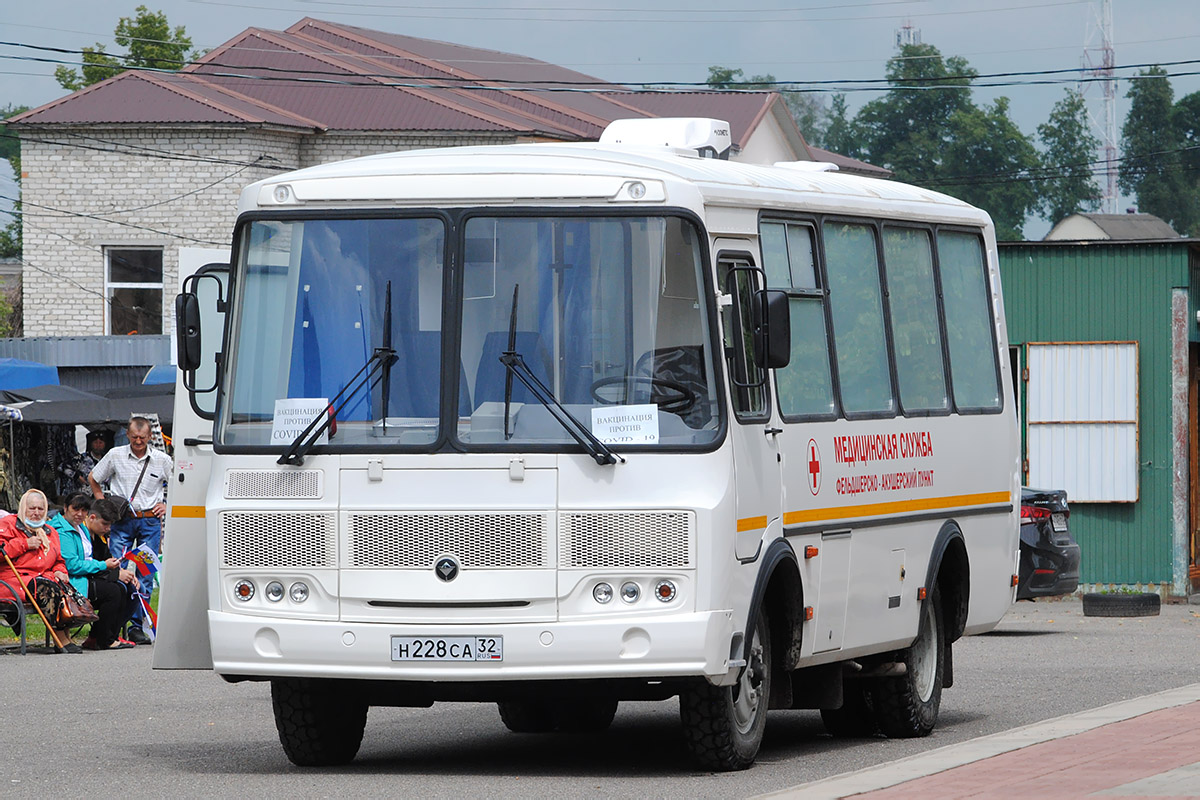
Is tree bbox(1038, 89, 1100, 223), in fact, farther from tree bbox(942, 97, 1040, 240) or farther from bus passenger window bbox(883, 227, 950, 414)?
bus passenger window bbox(883, 227, 950, 414)

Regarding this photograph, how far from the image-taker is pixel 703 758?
33.9ft

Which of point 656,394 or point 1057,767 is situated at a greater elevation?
point 656,394

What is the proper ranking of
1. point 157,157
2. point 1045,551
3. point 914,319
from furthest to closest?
point 157,157 → point 1045,551 → point 914,319

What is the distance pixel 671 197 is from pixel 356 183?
1.50 m

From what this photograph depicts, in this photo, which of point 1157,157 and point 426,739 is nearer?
point 426,739

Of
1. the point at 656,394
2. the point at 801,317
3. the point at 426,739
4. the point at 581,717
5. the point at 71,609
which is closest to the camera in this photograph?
the point at 656,394

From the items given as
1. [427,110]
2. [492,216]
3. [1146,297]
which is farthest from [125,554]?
[427,110]

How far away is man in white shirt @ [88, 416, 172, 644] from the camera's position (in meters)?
20.0

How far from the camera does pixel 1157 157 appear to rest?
133 m

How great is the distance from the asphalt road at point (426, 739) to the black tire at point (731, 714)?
109mm

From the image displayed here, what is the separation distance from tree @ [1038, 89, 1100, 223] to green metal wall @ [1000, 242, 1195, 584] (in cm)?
9546

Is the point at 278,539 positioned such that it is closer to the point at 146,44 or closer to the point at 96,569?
the point at 96,569

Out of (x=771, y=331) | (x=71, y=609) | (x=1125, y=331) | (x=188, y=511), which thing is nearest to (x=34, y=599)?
(x=71, y=609)

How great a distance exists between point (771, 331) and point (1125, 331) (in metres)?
18.2
